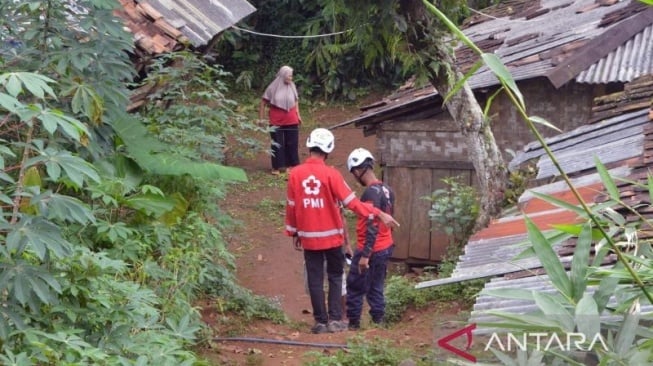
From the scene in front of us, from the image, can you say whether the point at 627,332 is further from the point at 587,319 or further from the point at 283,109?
the point at 283,109

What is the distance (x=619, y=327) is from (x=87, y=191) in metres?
4.76

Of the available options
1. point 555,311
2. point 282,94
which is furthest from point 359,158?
point 282,94

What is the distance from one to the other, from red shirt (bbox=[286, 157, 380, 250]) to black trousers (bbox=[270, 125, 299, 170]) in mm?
6671

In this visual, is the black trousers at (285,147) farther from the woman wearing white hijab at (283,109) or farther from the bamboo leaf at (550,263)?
the bamboo leaf at (550,263)

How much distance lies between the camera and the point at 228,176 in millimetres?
7309

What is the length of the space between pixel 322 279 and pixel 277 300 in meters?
1.71

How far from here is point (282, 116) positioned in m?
14.6

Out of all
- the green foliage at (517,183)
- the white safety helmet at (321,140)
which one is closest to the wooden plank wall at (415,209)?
the green foliage at (517,183)

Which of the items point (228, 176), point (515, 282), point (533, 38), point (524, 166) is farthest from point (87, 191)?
point (533, 38)

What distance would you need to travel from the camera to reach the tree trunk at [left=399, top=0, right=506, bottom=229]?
970 cm

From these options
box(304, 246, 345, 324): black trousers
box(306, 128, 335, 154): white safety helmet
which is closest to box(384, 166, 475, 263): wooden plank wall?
box(304, 246, 345, 324): black trousers

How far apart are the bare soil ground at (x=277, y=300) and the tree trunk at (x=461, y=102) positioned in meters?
1.83

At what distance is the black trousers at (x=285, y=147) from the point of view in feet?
48.4

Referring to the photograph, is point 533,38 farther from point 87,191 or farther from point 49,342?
point 49,342
